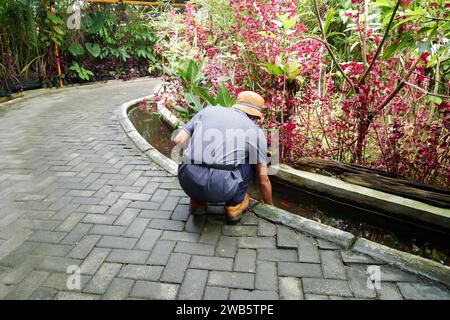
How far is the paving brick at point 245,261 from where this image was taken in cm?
243

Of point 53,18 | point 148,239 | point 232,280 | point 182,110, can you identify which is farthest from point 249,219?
point 53,18

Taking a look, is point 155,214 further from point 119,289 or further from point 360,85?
point 360,85

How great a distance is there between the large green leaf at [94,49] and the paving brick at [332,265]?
405 inches

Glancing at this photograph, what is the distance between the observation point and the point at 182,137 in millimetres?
3080

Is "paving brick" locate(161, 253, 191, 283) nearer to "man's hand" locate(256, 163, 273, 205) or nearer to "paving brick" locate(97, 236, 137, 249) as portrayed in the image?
"paving brick" locate(97, 236, 137, 249)

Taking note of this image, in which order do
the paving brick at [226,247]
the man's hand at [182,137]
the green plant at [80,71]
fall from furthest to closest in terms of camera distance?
1. the green plant at [80,71]
2. the man's hand at [182,137]
3. the paving brick at [226,247]

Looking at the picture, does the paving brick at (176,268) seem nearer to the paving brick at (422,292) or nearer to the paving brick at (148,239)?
the paving brick at (148,239)

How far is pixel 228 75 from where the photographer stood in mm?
5246

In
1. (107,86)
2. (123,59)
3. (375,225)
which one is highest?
(123,59)

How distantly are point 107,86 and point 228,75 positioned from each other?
6.87 m

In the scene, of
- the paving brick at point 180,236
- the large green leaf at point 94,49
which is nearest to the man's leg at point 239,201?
the paving brick at point 180,236
